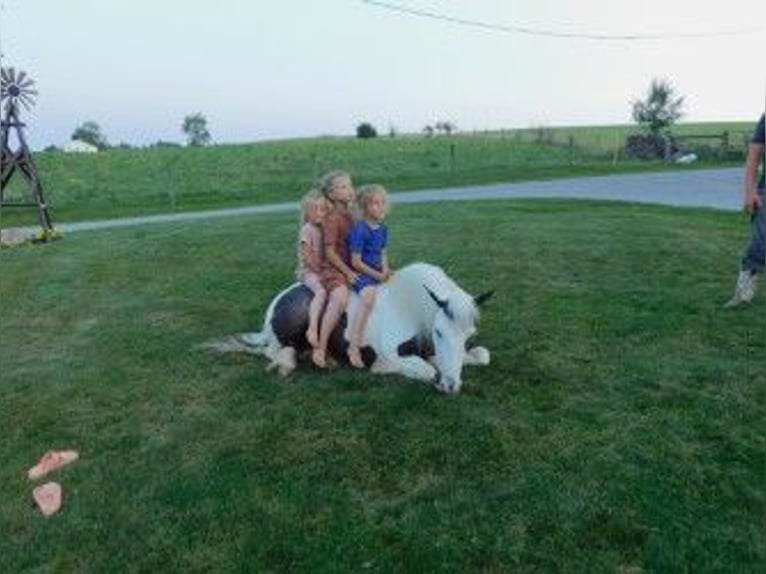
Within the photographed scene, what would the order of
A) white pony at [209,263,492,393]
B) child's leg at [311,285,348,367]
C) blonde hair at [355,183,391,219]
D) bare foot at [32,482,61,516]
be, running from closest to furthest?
bare foot at [32,482,61,516], white pony at [209,263,492,393], blonde hair at [355,183,391,219], child's leg at [311,285,348,367]

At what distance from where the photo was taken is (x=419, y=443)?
722 cm

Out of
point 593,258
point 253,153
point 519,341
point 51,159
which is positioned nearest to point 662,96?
point 253,153

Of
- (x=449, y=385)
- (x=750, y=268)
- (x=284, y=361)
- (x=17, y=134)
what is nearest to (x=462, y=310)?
(x=449, y=385)

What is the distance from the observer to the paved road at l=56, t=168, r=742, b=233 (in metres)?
23.8

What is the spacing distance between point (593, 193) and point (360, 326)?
729 inches

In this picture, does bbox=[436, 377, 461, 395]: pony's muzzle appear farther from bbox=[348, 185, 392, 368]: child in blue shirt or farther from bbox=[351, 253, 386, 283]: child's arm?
bbox=[351, 253, 386, 283]: child's arm

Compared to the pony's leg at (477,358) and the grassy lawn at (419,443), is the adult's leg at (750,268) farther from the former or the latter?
the pony's leg at (477,358)

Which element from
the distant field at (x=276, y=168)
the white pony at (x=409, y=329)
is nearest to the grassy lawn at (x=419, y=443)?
the white pony at (x=409, y=329)

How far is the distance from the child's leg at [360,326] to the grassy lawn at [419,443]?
0.18 meters

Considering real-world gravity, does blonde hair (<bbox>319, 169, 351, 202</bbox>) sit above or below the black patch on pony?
above

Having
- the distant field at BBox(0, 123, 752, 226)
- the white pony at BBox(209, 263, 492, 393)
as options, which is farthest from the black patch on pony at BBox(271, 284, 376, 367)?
the distant field at BBox(0, 123, 752, 226)

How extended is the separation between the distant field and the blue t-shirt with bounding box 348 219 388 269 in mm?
21561

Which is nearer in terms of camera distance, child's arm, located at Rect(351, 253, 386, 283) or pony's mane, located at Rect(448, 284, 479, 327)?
pony's mane, located at Rect(448, 284, 479, 327)

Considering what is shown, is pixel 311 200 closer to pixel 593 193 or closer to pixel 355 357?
pixel 355 357
